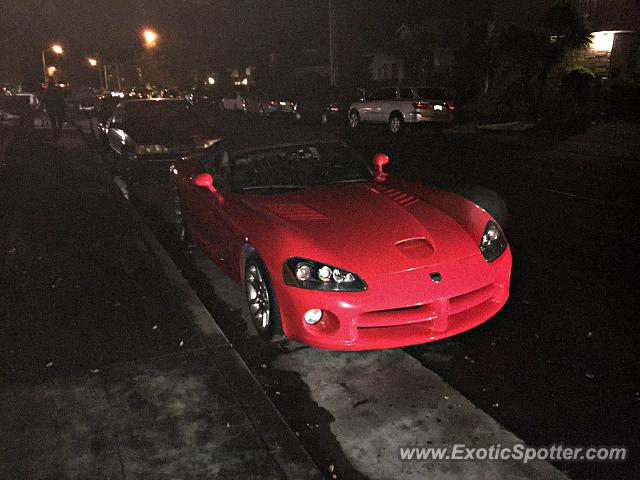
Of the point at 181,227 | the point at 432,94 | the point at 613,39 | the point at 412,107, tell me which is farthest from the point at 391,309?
the point at 613,39

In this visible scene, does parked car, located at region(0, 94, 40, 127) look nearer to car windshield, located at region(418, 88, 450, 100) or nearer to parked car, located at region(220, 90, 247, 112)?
parked car, located at region(220, 90, 247, 112)

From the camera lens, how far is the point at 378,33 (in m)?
45.0

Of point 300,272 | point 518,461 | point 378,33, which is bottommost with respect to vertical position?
point 518,461

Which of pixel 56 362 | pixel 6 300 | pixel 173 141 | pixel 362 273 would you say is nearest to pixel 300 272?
pixel 362 273

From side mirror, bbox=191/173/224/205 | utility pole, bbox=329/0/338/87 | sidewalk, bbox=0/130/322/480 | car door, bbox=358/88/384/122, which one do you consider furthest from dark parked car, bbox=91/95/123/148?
utility pole, bbox=329/0/338/87

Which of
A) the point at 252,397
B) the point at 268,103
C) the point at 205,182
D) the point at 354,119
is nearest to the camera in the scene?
the point at 252,397

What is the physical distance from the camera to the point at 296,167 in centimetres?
502

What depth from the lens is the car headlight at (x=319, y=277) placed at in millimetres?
3543

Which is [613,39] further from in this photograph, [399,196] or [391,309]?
[391,309]

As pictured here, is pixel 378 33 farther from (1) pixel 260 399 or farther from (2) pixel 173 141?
(1) pixel 260 399

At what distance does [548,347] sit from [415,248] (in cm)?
130

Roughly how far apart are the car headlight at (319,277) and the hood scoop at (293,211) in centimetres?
49

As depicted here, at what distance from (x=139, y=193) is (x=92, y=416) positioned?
7258mm

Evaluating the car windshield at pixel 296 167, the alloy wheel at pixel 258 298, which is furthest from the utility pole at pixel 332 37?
the alloy wheel at pixel 258 298
